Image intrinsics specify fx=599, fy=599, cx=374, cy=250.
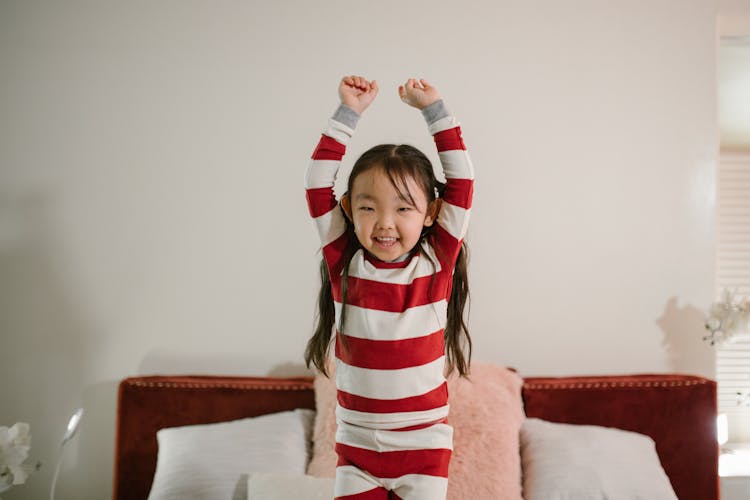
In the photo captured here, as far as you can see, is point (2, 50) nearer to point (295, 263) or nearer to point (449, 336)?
point (295, 263)

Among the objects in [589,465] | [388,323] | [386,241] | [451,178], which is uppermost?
[451,178]

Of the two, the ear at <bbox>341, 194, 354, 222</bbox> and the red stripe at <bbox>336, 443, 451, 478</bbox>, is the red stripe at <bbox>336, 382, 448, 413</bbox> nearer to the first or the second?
the red stripe at <bbox>336, 443, 451, 478</bbox>

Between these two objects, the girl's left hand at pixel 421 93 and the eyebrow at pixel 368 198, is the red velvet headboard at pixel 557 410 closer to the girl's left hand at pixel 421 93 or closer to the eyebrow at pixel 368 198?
the eyebrow at pixel 368 198

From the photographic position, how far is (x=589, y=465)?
1678 millimetres

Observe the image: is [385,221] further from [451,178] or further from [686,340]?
[686,340]

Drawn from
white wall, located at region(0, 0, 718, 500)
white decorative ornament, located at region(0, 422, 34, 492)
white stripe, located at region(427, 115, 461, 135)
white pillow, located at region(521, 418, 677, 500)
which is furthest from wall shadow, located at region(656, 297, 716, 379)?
white decorative ornament, located at region(0, 422, 34, 492)

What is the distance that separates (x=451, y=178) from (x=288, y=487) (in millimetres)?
941

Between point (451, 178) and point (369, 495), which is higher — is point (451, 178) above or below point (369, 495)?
above

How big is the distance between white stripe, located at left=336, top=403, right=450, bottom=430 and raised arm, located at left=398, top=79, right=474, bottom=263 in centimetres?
32

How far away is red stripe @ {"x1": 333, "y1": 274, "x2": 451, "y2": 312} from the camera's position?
3.83ft

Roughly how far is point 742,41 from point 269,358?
212 cm

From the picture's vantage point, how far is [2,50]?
6.85 feet

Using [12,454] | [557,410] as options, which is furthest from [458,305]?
[12,454]

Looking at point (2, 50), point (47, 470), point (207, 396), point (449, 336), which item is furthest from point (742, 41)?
point (47, 470)
